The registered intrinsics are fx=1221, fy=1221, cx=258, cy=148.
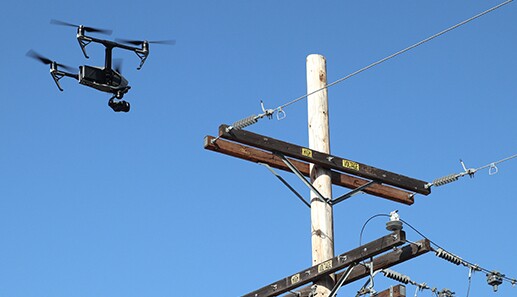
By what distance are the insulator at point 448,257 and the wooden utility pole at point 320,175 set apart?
1.34 meters

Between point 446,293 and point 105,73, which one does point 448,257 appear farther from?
point 105,73

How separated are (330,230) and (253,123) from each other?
5.43ft

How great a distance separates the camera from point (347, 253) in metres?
14.6

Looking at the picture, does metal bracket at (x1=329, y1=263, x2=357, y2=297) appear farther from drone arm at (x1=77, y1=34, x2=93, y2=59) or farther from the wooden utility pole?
drone arm at (x1=77, y1=34, x2=93, y2=59)

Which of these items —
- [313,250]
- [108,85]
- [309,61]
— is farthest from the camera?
[108,85]

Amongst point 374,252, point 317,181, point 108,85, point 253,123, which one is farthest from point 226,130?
point 108,85

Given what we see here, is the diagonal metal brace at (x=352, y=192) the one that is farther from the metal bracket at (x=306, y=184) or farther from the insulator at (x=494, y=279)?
the insulator at (x=494, y=279)

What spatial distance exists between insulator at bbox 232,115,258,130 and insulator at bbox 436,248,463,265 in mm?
2808

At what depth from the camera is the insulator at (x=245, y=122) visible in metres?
15.2

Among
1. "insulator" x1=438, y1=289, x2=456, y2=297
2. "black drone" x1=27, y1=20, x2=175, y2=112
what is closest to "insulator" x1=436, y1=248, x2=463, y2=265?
"insulator" x1=438, y1=289, x2=456, y2=297

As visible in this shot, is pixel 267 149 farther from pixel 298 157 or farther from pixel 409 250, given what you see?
pixel 409 250

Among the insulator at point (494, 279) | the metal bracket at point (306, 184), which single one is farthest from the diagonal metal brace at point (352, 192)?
the insulator at point (494, 279)

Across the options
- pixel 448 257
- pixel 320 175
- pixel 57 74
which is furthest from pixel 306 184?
pixel 57 74

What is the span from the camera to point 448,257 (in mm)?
15359
